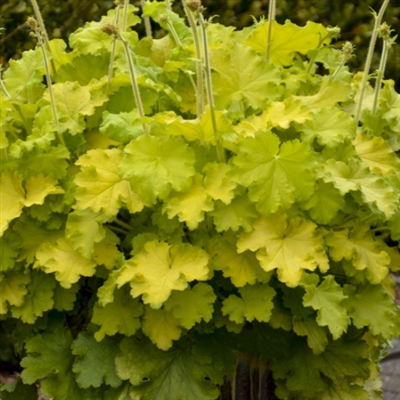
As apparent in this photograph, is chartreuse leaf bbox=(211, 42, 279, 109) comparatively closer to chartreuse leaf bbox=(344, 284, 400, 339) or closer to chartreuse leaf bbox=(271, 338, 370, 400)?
chartreuse leaf bbox=(344, 284, 400, 339)

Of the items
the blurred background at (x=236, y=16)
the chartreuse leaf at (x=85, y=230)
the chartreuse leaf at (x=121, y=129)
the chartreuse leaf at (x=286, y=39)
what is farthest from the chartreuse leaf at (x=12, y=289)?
the blurred background at (x=236, y=16)

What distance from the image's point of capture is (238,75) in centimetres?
195

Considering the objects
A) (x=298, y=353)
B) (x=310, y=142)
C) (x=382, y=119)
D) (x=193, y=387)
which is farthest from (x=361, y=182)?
(x=193, y=387)

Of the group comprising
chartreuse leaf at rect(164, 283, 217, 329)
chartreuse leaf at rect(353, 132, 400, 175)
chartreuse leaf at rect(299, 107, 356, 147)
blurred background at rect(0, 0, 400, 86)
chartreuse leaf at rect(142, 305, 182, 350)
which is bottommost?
blurred background at rect(0, 0, 400, 86)

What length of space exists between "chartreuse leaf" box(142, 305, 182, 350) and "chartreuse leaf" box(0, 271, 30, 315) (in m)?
0.35

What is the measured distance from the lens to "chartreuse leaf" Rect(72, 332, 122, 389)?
1828 millimetres

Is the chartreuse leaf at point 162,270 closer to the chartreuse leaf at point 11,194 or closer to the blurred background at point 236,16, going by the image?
the chartreuse leaf at point 11,194

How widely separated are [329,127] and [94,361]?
2.81 feet

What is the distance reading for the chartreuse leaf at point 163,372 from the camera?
70.3 inches

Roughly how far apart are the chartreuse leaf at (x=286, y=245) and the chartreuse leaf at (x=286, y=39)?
0.62 m

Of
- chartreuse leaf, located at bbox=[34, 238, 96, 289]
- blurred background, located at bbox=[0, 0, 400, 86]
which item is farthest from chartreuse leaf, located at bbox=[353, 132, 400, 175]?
blurred background, located at bbox=[0, 0, 400, 86]

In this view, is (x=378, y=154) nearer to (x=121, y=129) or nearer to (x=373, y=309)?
(x=373, y=309)

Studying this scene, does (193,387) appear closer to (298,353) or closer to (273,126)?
(298,353)

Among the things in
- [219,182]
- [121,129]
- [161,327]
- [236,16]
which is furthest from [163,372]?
[236,16]
